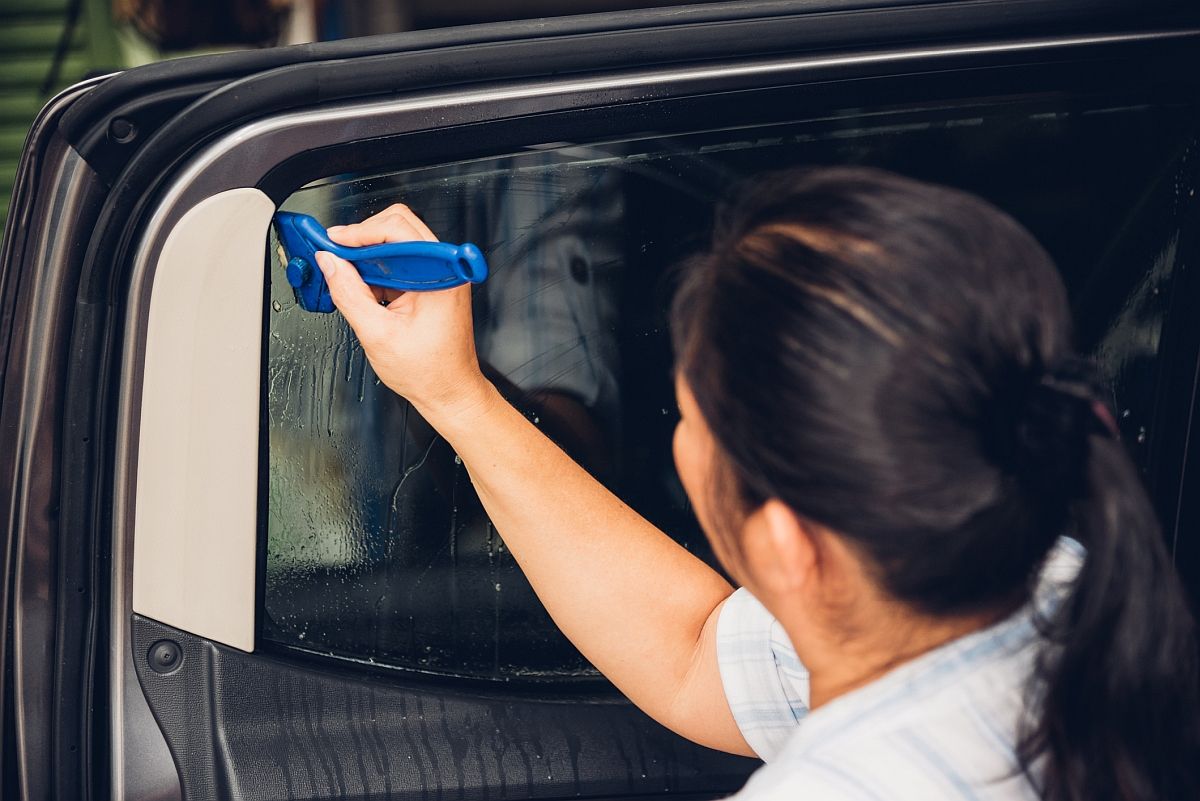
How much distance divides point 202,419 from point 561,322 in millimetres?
438

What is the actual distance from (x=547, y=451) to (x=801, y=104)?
0.51 m

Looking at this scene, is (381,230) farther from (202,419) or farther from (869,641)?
(869,641)

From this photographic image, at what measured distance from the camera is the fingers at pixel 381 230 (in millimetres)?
1158

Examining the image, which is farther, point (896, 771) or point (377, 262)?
point (377, 262)

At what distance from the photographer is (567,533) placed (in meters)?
1.23

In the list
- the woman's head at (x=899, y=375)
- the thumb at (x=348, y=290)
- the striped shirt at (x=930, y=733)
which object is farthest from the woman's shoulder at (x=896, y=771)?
the thumb at (x=348, y=290)

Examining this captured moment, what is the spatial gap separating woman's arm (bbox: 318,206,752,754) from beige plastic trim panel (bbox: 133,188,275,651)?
0.12 meters

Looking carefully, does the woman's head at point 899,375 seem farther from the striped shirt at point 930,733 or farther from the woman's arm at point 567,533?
the woman's arm at point 567,533

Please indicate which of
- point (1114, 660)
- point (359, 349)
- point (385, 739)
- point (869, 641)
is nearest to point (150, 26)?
point (359, 349)

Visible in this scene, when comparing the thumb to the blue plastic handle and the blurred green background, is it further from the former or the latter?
the blurred green background

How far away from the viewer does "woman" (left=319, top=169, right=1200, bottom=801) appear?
0.73 metres

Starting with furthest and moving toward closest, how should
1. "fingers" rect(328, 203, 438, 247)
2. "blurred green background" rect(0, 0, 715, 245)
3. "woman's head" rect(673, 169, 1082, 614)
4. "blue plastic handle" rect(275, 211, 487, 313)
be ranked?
1. "blurred green background" rect(0, 0, 715, 245)
2. "fingers" rect(328, 203, 438, 247)
3. "blue plastic handle" rect(275, 211, 487, 313)
4. "woman's head" rect(673, 169, 1082, 614)

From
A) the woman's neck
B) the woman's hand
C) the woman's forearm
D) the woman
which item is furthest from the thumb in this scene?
the woman's neck

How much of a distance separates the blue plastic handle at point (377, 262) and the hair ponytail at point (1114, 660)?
621mm
